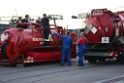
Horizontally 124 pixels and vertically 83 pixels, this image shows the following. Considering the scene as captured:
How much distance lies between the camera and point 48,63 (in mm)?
16750

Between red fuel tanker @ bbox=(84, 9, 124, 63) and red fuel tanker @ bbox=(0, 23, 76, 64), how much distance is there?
1.67 metres

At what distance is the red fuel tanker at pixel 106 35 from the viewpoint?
1623cm

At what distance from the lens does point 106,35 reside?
1641cm

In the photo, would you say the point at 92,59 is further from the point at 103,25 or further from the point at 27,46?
the point at 27,46

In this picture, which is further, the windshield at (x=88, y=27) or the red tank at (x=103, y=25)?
the windshield at (x=88, y=27)

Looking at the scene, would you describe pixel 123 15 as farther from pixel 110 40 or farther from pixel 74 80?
pixel 74 80

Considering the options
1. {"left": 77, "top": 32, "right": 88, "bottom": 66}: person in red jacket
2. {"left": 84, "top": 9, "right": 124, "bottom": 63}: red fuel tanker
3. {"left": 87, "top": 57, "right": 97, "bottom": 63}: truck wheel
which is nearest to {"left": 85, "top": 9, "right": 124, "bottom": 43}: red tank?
{"left": 84, "top": 9, "right": 124, "bottom": 63}: red fuel tanker

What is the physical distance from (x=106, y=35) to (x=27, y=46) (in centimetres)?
377

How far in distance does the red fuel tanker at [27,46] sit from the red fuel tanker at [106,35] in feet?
5.48

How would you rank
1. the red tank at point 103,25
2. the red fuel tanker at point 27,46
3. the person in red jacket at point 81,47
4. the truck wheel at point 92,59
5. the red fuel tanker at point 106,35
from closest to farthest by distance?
the red fuel tanker at point 27,46 < the person in red jacket at point 81,47 < the red fuel tanker at point 106,35 < the red tank at point 103,25 < the truck wheel at point 92,59

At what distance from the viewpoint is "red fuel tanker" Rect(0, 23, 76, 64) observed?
1527cm

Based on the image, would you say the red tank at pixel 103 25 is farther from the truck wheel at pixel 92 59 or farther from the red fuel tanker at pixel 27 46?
the red fuel tanker at pixel 27 46

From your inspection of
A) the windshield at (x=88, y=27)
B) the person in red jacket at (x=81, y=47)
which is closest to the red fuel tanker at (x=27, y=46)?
the person in red jacket at (x=81, y=47)

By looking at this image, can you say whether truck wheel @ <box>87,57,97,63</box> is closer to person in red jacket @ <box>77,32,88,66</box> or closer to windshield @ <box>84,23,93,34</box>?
windshield @ <box>84,23,93,34</box>
